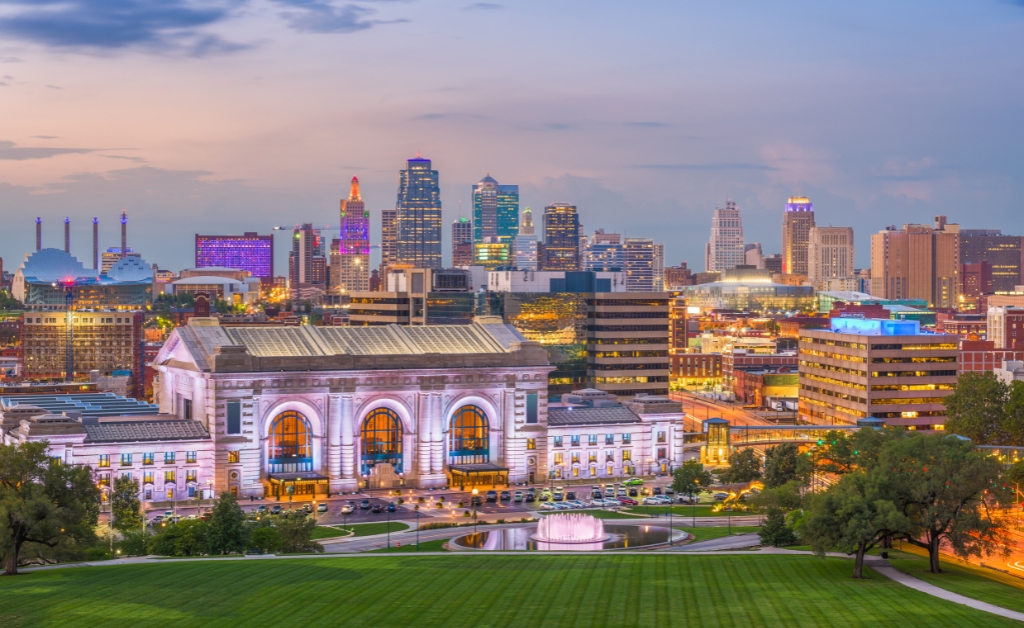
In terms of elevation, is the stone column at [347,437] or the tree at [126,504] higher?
the stone column at [347,437]

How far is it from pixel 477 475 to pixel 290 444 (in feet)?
75.5

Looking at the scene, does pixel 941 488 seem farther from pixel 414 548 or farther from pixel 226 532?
pixel 226 532

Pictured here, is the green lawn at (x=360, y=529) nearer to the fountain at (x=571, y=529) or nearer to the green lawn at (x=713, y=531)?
the fountain at (x=571, y=529)

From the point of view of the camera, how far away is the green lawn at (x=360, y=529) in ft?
438

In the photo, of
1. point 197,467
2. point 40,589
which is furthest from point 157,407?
point 40,589

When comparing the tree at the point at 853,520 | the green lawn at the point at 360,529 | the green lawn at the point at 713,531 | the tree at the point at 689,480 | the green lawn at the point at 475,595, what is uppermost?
the tree at the point at 853,520

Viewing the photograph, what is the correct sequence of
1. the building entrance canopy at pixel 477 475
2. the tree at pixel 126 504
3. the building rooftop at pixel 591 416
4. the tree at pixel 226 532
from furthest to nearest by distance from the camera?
the building rooftop at pixel 591 416 < the building entrance canopy at pixel 477 475 < the tree at pixel 126 504 < the tree at pixel 226 532

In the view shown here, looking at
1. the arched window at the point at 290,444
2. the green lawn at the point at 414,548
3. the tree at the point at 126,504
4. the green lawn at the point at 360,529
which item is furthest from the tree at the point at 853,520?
the arched window at the point at 290,444

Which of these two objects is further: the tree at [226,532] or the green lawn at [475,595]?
the tree at [226,532]

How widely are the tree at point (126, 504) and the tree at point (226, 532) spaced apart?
1628cm

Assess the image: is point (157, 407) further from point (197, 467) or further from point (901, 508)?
point (901, 508)

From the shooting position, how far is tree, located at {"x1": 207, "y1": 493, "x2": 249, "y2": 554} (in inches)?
4326

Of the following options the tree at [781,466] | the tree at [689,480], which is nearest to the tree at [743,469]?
the tree at [689,480]

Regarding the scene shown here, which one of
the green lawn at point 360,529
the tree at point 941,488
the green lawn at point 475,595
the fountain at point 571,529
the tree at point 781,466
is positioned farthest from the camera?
the tree at point 781,466
